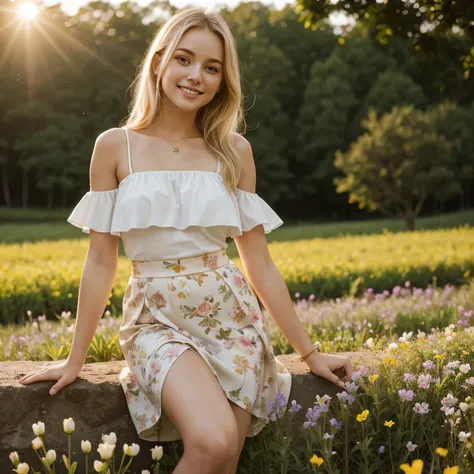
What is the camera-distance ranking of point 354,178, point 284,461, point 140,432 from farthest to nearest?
point 354,178, point 140,432, point 284,461

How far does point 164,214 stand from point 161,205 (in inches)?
1.7

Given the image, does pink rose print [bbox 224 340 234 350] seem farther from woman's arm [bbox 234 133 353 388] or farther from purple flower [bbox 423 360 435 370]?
purple flower [bbox 423 360 435 370]

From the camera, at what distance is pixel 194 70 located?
3.03m

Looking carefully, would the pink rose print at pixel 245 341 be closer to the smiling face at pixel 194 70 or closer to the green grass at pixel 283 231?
the smiling face at pixel 194 70

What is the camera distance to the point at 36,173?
38750mm

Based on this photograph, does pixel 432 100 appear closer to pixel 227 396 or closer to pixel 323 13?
pixel 323 13

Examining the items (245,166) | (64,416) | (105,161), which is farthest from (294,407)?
(105,161)

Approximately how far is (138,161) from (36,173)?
3781 cm

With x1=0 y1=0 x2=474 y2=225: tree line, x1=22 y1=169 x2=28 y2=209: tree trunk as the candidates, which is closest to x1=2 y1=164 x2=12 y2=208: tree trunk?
x1=0 y1=0 x2=474 y2=225: tree line

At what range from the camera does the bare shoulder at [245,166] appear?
325cm

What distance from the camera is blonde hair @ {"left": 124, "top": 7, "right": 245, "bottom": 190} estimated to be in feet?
9.89

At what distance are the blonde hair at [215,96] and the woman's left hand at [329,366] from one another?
0.95 metres

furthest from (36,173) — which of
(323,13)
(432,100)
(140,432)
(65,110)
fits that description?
(140,432)

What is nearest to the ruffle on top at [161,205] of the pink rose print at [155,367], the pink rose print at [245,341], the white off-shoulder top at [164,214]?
the white off-shoulder top at [164,214]
